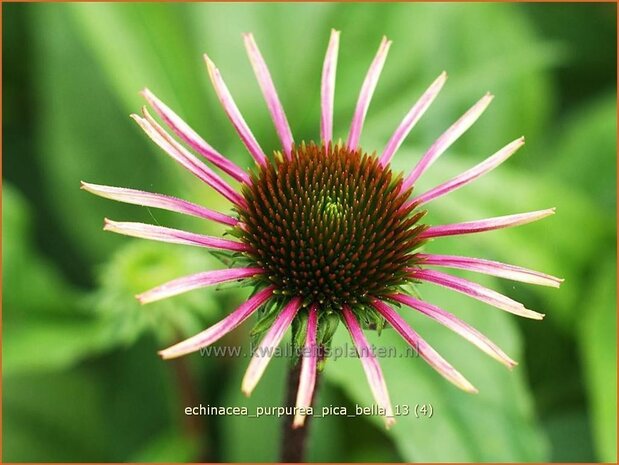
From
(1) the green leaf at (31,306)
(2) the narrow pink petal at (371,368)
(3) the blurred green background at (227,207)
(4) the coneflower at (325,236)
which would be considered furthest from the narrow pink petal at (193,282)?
(1) the green leaf at (31,306)

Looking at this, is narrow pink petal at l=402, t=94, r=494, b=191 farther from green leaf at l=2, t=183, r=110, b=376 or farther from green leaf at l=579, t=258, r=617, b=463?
green leaf at l=2, t=183, r=110, b=376

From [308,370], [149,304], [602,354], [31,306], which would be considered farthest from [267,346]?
[31,306]

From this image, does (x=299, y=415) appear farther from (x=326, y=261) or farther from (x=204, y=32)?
(x=204, y=32)

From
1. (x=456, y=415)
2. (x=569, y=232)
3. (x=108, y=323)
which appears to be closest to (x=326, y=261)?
(x=456, y=415)

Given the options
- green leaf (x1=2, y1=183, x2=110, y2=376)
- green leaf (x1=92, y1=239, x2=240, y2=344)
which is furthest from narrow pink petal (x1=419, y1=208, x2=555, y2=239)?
green leaf (x1=2, y1=183, x2=110, y2=376)

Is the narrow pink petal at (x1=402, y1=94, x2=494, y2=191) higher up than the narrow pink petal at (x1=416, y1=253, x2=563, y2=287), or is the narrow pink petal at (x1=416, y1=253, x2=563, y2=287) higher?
the narrow pink petal at (x1=402, y1=94, x2=494, y2=191)

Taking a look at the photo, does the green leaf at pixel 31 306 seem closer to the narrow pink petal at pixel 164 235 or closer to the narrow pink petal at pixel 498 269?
the narrow pink petal at pixel 164 235
